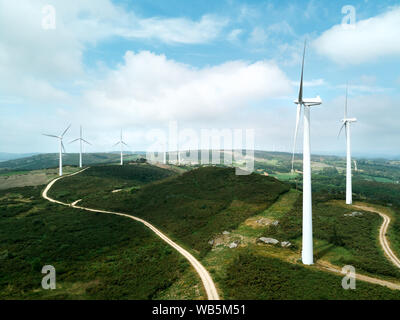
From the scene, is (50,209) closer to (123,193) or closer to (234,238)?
(123,193)

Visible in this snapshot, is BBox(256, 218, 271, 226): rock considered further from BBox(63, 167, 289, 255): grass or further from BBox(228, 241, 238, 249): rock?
BBox(228, 241, 238, 249): rock

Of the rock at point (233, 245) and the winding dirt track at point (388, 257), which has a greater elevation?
the winding dirt track at point (388, 257)

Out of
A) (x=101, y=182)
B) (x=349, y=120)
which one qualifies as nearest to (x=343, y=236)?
(x=349, y=120)

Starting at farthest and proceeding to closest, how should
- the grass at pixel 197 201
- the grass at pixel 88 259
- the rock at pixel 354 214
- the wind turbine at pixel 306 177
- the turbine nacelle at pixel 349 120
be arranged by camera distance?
1. the turbine nacelle at pixel 349 120
2. the rock at pixel 354 214
3. the grass at pixel 197 201
4. the wind turbine at pixel 306 177
5. the grass at pixel 88 259

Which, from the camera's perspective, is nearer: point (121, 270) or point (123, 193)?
point (121, 270)

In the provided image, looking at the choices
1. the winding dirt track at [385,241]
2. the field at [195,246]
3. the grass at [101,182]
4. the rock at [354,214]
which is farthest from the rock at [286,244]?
the grass at [101,182]

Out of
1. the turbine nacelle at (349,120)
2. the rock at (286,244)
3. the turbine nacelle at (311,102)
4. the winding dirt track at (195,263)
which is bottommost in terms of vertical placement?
the winding dirt track at (195,263)

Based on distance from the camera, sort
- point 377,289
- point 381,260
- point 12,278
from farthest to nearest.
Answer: point 381,260 → point 12,278 → point 377,289

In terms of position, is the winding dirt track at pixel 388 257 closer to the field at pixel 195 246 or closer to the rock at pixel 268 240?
the field at pixel 195 246

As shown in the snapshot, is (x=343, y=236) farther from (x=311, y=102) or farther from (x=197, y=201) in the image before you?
(x=197, y=201)

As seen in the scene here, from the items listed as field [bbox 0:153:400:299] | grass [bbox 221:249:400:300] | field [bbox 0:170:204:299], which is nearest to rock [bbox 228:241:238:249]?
field [bbox 0:153:400:299]
